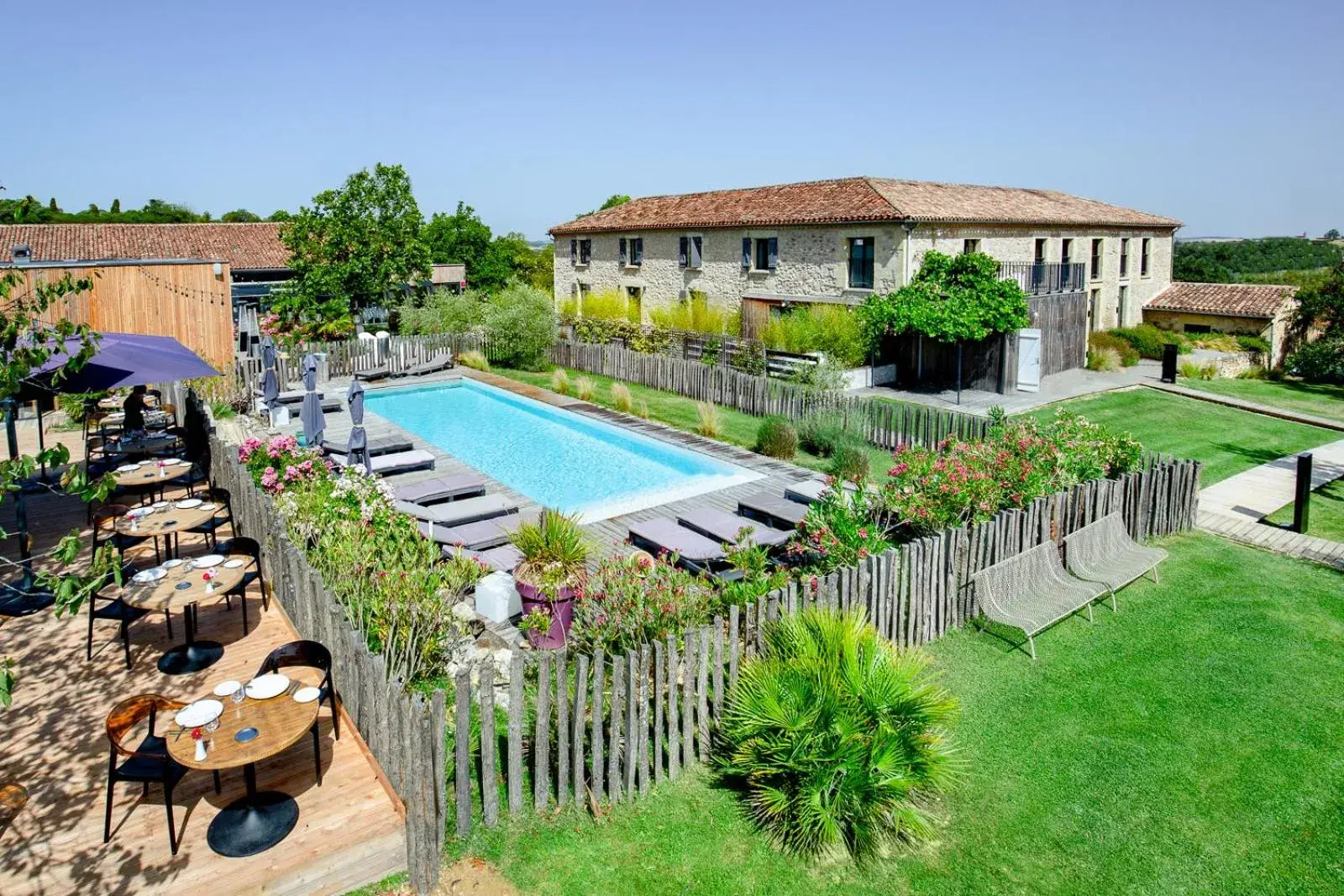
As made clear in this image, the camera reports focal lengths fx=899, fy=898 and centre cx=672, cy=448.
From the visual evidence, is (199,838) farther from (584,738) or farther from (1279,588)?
(1279,588)

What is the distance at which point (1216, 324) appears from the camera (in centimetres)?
3384

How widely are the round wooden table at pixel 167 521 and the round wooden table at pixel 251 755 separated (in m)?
3.77

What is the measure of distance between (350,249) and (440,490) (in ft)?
71.0

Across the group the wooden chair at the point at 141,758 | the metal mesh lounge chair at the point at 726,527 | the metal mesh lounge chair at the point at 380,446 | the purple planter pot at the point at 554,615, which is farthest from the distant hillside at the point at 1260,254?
the wooden chair at the point at 141,758

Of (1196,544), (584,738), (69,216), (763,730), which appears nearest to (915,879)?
(763,730)

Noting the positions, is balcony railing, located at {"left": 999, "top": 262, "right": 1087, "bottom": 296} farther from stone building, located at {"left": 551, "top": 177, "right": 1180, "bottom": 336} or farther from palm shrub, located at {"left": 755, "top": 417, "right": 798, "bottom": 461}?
palm shrub, located at {"left": 755, "top": 417, "right": 798, "bottom": 461}

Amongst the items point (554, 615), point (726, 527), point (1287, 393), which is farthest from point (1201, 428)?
point (554, 615)

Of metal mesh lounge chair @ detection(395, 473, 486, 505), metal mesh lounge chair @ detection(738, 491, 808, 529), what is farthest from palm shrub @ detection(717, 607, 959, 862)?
metal mesh lounge chair @ detection(395, 473, 486, 505)

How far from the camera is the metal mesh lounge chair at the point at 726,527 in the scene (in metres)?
11.0

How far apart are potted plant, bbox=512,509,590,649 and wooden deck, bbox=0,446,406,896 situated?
6.82ft

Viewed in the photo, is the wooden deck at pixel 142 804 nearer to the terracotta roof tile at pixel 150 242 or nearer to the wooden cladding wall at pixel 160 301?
the wooden cladding wall at pixel 160 301

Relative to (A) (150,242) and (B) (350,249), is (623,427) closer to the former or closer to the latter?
(B) (350,249)

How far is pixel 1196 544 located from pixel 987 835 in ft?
24.2

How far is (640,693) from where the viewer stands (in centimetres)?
617
